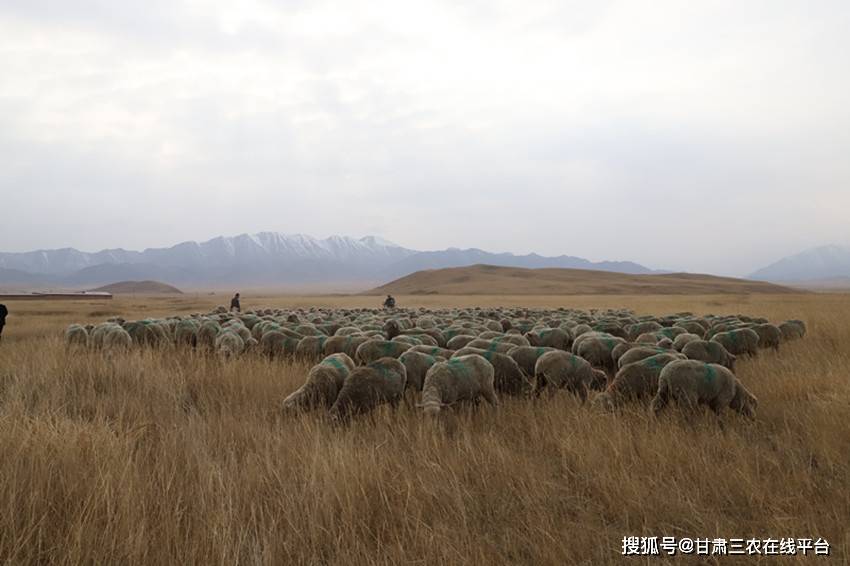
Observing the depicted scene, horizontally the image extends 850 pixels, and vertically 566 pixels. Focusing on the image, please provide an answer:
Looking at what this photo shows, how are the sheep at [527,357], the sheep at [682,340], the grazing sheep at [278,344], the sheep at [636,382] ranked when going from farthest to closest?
1. the grazing sheep at [278,344]
2. the sheep at [682,340]
3. the sheep at [527,357]
4. the sheep at [636,382]

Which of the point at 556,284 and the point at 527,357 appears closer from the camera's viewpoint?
the point at 527,357

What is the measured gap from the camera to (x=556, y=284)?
101m

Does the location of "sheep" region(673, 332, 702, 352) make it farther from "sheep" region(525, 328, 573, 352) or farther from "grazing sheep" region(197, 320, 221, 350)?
"grazing sheep" region(197, 320, 221, 350)

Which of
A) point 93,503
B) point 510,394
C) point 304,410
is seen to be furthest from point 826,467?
point 93,503

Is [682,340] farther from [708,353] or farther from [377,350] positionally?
[377,350]

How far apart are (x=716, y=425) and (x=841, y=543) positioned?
2.36m

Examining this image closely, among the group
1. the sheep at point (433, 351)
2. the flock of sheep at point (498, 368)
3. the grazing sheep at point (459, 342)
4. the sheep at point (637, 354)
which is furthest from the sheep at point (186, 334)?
the sheep at point (637, 354)

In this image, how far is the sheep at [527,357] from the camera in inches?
324

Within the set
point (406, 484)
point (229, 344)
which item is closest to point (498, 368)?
point (406, 484)

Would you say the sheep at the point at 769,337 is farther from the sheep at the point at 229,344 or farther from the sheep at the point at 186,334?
the sheep at the point at 186,334

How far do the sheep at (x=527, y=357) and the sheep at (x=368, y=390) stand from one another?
246 cm

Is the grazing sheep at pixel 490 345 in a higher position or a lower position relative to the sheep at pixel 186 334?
higher

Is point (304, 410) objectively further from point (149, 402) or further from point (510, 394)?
point (510, 394)

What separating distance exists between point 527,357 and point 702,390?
2.86 metres
